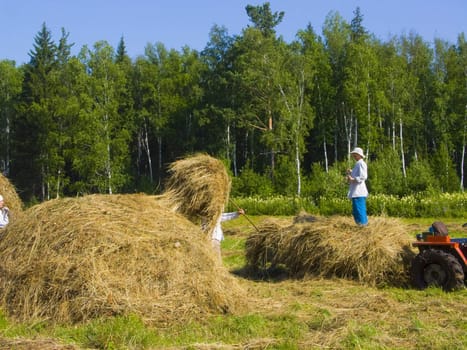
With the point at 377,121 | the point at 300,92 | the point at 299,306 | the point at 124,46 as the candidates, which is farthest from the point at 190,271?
the point at 124,46

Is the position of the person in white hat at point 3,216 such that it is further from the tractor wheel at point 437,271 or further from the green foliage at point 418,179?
the green foliage at point 418,179

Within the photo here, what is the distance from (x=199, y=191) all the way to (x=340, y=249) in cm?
262

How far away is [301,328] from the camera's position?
6.81m

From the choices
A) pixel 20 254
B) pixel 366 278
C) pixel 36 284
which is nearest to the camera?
pixel 36 284

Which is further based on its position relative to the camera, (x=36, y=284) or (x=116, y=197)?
(x=116, y=197)

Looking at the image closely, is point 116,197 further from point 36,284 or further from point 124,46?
point 124,46

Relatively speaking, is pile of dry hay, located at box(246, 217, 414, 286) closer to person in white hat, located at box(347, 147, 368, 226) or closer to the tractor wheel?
person in white hat, located at box(347, 147, 368, 226)

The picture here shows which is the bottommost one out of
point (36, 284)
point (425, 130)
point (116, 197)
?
point (36, 284)

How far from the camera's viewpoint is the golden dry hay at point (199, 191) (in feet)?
31.4

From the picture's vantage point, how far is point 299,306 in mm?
8070

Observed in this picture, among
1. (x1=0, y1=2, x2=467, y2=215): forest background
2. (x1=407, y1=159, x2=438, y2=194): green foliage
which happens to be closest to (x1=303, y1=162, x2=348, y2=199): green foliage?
(x1=407, y1=159, x2=438, y2=194): green foliage

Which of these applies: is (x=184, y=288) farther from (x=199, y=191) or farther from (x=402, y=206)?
(x=402, y=206)

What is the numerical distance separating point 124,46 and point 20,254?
52000 mm

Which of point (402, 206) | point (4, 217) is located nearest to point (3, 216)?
point (4, 217)
